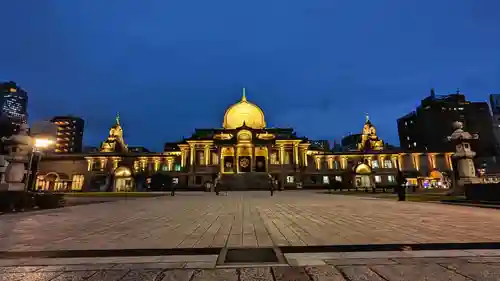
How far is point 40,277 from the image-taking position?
371 centimetres

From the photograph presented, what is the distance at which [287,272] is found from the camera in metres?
3.81

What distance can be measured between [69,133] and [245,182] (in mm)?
176002

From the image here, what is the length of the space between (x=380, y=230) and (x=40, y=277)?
7.29 metres

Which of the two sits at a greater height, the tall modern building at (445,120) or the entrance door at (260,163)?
the tall modern building at (445,120)

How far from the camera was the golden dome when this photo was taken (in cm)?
7519

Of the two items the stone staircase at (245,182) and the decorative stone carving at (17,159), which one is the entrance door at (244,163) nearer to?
the stone staircase at (245,182)

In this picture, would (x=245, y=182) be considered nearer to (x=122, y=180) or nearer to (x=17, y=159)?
(x=122, y=180)

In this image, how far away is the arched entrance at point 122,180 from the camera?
50.2m

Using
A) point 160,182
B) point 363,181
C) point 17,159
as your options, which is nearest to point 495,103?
point 363,181

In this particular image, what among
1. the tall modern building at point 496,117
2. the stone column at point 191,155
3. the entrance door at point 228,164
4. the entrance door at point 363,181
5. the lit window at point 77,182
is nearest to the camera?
the entrance door at point 363,181

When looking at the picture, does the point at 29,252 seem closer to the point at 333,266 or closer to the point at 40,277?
the point at 40,277

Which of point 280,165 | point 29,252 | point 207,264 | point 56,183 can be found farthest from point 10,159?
point 56,183

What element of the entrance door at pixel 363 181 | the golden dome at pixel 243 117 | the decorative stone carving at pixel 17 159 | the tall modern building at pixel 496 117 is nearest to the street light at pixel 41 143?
the decorative stone carving at pixel 17 159

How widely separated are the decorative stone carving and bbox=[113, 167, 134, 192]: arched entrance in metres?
33.5
